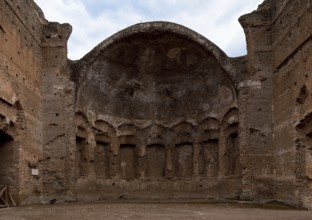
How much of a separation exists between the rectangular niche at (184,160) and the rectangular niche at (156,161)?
67 cm

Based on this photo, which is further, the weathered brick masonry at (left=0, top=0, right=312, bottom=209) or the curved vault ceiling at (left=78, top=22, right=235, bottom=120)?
the curved vault ceiling at (left=78, top=22, right=235, bottom=120)

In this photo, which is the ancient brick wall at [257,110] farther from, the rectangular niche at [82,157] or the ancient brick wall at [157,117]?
the rectangular niche at [82,157]

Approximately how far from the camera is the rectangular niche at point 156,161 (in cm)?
2083

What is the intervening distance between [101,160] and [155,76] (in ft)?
15.5

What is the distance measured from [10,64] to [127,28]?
6.01 m

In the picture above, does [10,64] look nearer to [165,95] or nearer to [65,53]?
[65,53]

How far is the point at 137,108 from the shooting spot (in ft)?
69.9

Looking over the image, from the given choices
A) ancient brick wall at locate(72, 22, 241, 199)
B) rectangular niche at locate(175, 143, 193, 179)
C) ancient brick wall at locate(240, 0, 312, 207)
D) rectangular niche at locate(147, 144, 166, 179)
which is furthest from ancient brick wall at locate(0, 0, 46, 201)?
ancient brick wall at locate(240, 0, 312, 207)

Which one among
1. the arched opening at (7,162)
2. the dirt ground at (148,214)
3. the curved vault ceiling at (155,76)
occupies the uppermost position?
the curved vault ceiling at (155,76)

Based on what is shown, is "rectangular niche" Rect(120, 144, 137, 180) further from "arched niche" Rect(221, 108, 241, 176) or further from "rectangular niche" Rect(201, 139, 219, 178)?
"arched niche" Rect(221, 108, 241, 176)

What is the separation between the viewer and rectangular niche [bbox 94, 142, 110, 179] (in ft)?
65.0

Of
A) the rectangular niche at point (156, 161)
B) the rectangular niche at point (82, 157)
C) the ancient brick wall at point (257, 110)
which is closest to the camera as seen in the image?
the ancient brick wall at point (257, 110)

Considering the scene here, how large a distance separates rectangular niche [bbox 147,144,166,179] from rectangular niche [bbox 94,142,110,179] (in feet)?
6.59

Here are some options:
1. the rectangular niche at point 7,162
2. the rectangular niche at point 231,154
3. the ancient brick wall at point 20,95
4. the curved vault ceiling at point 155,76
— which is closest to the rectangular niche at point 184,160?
the curved vault ceiling at point 155,76
